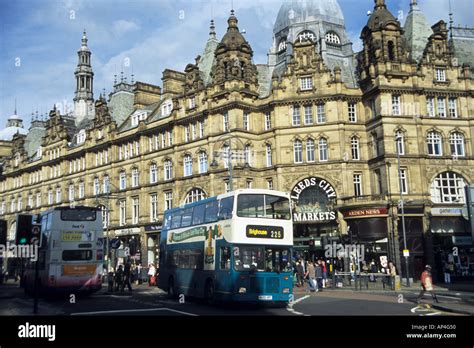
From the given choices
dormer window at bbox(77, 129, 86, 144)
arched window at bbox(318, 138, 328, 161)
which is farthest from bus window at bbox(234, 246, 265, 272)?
dormer window at bbox(77, 129, 86, 144)

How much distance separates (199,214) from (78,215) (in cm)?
637

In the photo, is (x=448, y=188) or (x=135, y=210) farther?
(x=135, y=210)

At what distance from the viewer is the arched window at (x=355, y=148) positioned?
137 ft

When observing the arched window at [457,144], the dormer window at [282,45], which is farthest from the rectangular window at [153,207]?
the arched window at [457,144]

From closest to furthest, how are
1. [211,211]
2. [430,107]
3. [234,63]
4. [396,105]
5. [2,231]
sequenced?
1. [211,211]
2. [2,231]
3. [396,105]
4. [430,107]
5. [234,63]

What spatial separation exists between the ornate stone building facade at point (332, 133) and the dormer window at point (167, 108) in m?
0.19

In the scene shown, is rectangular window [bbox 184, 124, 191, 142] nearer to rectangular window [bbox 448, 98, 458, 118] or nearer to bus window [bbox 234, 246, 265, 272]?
rectangular window [bbox 448, 98, 458, 118]

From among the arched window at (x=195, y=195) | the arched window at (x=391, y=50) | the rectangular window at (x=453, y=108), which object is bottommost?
the arched window at (x=195, y=195)

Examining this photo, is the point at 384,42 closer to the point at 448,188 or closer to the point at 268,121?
the point at 268,121

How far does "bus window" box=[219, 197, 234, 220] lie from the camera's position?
17.8 metres

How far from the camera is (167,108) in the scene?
52188 mm

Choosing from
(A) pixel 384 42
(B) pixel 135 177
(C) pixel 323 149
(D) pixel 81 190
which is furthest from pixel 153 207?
(A) pixel 384 42

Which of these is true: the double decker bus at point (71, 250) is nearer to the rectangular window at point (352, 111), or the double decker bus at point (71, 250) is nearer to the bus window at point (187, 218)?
the bus window at point (187, 218)

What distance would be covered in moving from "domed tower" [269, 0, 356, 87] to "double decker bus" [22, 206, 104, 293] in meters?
29.8
